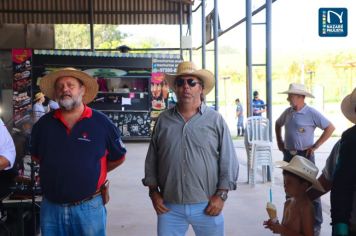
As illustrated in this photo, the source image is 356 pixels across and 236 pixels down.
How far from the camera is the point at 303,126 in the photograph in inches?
216

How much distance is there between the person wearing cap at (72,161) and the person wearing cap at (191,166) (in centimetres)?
35

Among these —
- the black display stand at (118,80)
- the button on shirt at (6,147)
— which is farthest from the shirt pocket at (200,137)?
the black display stand at (118,80)

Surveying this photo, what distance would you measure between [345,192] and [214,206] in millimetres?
1003

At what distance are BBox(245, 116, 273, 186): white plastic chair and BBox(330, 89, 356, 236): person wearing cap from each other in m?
5.90

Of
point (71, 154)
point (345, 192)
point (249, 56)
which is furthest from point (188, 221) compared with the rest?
point (249, 56)

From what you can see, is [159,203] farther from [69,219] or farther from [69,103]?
[69,103]

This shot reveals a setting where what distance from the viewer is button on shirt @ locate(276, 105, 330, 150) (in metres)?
5.46

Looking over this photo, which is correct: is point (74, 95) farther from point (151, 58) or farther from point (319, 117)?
point (151, 58)

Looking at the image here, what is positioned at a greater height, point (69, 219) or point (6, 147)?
point (6, 147)

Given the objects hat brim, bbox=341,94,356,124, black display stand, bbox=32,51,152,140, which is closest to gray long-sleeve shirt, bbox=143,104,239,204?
hat brim, bbox=341,94,356,124

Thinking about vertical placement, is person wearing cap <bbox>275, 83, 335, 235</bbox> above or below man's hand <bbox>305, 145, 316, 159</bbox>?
above

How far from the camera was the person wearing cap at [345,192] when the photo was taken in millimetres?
2232

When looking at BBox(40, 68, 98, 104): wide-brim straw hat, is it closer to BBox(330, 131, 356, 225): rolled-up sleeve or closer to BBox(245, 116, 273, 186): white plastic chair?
BBox(330, 131, 356, 225): rolled-up sleeve

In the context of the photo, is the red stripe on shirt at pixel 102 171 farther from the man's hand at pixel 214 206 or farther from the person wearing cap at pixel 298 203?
the person wearing cap at pixel 298 203
